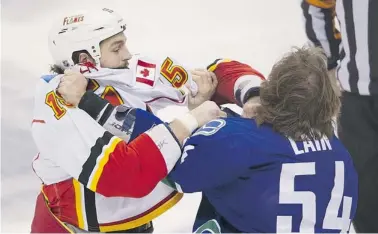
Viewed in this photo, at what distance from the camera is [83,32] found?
1.84 m

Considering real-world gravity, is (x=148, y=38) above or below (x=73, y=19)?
below

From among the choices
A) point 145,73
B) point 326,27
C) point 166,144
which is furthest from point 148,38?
point 166,144

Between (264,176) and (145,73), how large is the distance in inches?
15.6

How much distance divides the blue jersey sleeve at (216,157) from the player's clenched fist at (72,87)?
Answer: 0.27 m

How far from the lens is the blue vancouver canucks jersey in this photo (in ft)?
5.27

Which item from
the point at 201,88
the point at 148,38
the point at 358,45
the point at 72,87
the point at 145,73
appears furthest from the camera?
the point at 148,38

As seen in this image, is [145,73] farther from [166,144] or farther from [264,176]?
[264,176]

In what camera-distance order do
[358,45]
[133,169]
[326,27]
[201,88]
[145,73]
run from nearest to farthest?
[133,169] < [145,73] < [201,88] < [358,45] < [326,27]

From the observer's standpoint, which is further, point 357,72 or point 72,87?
point 357,72

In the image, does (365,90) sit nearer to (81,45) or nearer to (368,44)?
(368,44)

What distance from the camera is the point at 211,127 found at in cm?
164

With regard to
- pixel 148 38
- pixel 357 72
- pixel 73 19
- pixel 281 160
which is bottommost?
pixel 148 38

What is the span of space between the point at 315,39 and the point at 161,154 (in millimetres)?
1242

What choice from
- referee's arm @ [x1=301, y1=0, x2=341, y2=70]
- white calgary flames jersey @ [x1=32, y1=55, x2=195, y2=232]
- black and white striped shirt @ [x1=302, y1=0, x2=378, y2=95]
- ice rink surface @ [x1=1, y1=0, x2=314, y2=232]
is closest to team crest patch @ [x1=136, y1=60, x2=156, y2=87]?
white calgary flames jersey @ [x1=32, y1=55, x2=195, y2=232]
